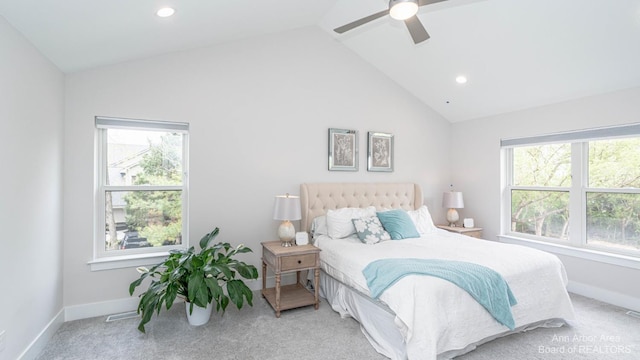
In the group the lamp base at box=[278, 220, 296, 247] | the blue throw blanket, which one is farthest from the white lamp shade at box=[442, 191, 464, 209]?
the lamp base at box=[278, 220, 296, 247]

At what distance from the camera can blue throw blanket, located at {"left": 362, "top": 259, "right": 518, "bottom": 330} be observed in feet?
7.61

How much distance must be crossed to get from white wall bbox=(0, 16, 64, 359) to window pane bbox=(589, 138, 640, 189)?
538cm

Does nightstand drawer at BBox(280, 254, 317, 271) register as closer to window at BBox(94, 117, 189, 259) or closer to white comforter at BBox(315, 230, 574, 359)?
white comforter at BBox(315, 230, 574, 359)

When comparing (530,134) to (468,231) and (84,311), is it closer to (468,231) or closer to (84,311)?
(468,231)

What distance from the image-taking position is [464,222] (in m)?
Result: 4.67

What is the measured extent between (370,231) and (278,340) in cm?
146

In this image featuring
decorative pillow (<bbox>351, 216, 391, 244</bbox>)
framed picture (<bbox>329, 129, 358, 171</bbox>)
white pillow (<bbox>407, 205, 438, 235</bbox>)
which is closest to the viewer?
decorative pillow (<bbox>351, 216, 391, 244</bbox>)

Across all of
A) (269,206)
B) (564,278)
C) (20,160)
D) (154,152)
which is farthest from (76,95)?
(564,278)

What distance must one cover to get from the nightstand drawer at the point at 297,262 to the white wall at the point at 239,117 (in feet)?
2.44

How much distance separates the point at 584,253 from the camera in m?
3.62

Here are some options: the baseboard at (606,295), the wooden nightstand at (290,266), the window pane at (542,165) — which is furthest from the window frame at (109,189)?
the baseboard at (606,295)

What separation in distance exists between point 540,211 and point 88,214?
5.26m

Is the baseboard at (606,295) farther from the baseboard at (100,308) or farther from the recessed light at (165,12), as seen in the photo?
the recessed light at (165,12)

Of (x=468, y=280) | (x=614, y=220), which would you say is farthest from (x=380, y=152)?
(x=614, y=220)
